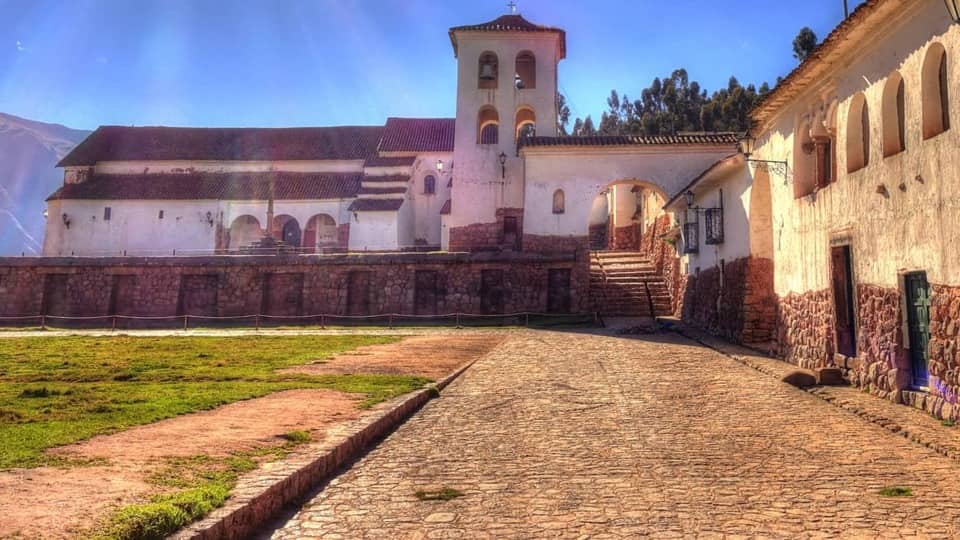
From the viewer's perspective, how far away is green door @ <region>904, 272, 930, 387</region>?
786 cm

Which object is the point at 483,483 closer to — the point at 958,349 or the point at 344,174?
the point at 958,349

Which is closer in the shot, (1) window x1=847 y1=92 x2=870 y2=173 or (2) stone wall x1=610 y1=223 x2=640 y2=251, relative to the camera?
(1) window x1=847 y1=92 x2=870 y2=173

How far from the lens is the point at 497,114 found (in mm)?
30328

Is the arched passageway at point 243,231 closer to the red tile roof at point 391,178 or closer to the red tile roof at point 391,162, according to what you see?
the red tile roof at point 391,178

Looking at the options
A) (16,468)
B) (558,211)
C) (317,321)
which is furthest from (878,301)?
(317,321)

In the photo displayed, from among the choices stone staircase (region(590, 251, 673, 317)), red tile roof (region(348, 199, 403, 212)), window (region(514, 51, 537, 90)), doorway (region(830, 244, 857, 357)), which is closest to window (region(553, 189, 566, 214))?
stone staircase (region(590, 251, 673, 317))

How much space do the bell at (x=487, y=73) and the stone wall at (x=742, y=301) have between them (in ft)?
50.1

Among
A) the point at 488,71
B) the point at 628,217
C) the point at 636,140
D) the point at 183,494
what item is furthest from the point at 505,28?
the point at 183,494

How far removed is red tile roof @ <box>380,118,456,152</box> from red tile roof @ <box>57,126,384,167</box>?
1493mm

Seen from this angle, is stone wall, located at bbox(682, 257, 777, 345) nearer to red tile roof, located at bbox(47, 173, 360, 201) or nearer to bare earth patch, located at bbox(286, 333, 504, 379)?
bare earth patch, located at bbox(286, 333, 504, 379)

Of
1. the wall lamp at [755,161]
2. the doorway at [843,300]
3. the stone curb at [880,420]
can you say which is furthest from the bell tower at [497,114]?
the doorway at [843,300]

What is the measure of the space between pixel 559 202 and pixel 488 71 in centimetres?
747

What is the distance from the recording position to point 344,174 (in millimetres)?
39844

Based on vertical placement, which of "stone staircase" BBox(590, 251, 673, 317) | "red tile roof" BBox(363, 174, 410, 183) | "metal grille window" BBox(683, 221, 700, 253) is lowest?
"stone staircase" BBox(590, 251, 673, 317)
